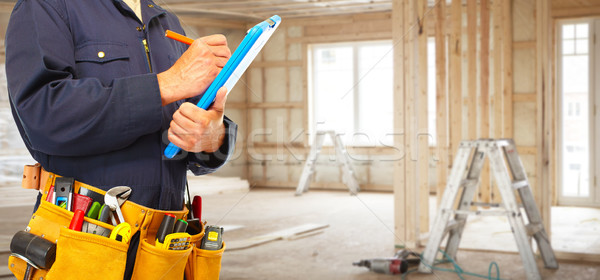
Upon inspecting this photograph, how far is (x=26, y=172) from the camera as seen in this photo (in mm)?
1120

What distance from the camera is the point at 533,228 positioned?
3887 mm

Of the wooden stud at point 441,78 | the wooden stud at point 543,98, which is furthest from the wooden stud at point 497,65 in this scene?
the wooden stud at point 543,98

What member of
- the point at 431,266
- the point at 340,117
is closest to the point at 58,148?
the point at 431,266

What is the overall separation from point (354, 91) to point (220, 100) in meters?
8.32

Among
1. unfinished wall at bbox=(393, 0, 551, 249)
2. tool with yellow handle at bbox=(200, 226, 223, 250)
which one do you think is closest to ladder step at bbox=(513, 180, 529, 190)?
unfinished wall at bbox=(393, 0, 551, 249)

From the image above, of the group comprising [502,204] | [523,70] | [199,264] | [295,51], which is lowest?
[502,204]

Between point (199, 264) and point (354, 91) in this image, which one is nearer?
point (199, 264)

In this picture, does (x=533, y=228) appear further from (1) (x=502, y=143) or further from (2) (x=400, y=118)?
(2) (x=400, y=118)

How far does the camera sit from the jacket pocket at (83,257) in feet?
3.27

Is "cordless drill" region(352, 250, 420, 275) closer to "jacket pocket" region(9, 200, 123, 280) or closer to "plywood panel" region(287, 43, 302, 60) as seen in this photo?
"jacket pocket" region(9, 200, 123, 280)

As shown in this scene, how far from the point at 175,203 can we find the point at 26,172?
31 cm

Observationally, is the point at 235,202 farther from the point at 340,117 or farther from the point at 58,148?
the point at 58,148

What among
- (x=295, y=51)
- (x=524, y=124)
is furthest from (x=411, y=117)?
(x=295, y=51)

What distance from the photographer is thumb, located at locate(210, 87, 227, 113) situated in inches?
40.1
